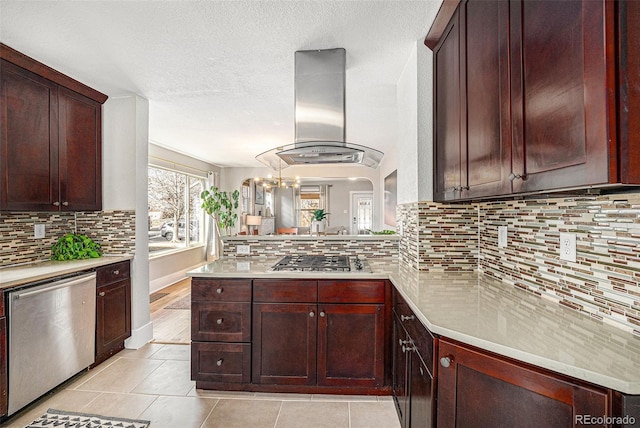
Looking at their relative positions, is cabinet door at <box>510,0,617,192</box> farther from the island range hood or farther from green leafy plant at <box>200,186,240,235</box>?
green leafy plant at <box>200,186,240,235</box>

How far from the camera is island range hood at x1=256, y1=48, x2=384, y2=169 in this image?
2328 millimetres

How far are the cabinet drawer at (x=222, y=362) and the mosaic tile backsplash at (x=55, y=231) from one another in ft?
4.61

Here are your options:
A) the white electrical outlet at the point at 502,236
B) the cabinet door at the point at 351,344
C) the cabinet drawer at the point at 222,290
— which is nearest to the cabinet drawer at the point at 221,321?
the cabinet drawer at the point at 222,290

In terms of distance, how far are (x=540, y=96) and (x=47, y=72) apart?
3279 millimetres

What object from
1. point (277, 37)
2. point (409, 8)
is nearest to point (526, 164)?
point (409, 8)

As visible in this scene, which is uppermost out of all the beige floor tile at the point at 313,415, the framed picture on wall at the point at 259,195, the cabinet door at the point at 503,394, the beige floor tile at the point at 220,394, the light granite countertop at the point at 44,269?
the framed picture on wall at the point at 259,195

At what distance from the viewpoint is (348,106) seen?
11.7ft

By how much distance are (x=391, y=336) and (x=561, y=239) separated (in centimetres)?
115

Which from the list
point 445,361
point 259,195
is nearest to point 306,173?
point 259,195

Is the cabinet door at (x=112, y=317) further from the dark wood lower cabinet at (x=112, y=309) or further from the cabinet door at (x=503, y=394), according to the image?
the cabinet door at (x=503, y=394)

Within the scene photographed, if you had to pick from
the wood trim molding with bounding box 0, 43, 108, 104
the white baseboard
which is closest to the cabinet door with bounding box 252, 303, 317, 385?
the white baseboard

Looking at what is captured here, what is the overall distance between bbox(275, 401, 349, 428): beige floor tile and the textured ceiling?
96.2 inches

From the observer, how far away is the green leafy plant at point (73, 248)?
280cm

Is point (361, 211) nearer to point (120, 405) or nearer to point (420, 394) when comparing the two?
point (120, 405)
